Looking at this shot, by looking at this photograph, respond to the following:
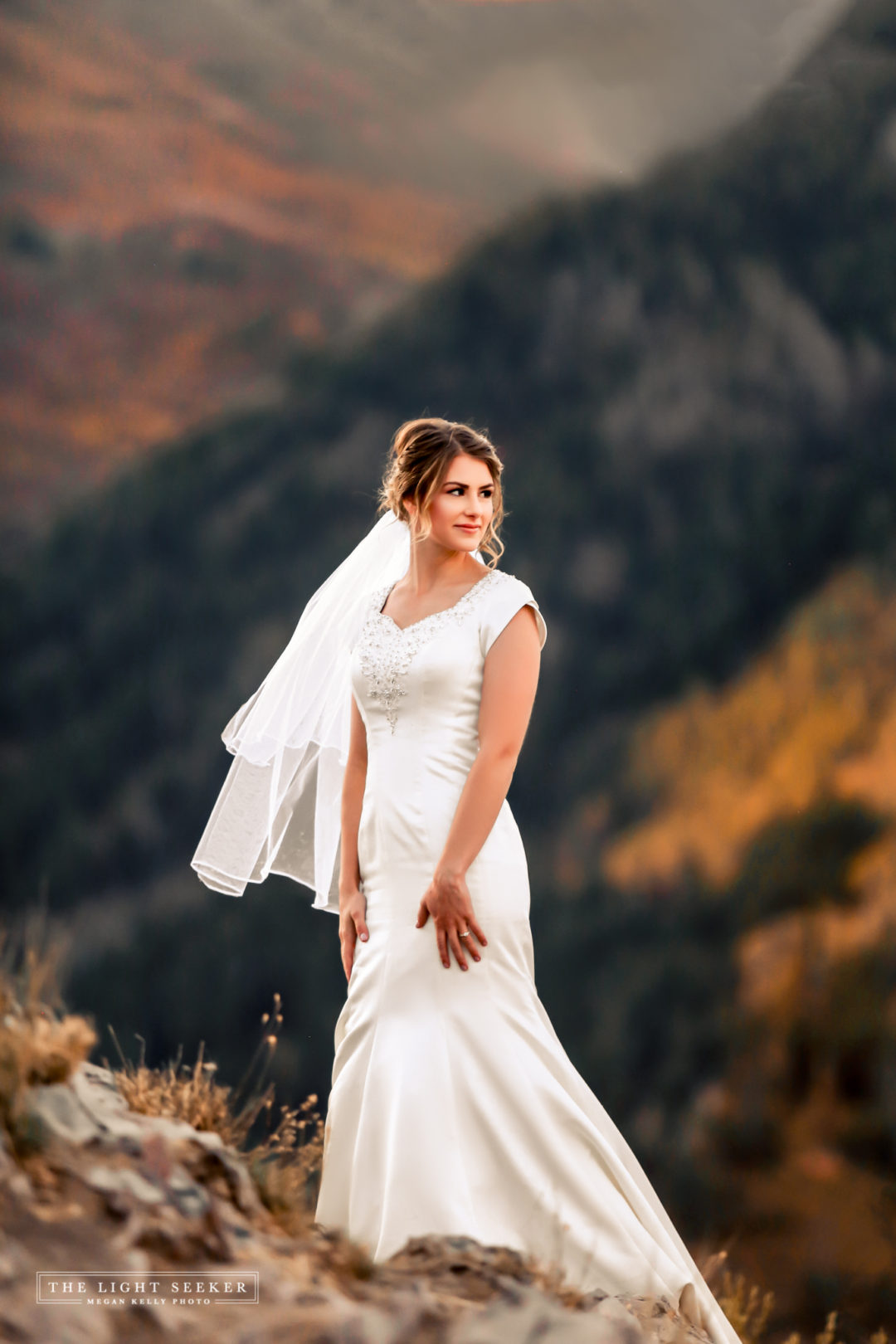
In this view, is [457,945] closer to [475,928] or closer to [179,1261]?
[475,928]

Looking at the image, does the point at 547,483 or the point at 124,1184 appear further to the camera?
the point at 547,483

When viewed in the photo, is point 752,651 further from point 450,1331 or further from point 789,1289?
point 450,1331

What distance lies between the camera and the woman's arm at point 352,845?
2.32 m

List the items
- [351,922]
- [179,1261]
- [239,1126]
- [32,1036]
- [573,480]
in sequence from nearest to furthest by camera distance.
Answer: [179,1261]
[32,1036]
[239,1126]
[351,922]
[573,480]

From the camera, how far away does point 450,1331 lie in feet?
4.30

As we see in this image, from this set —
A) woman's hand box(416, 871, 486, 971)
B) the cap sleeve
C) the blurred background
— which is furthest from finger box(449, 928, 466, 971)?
the blurred background

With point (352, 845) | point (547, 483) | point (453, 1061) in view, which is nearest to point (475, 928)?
point (453, 1061)

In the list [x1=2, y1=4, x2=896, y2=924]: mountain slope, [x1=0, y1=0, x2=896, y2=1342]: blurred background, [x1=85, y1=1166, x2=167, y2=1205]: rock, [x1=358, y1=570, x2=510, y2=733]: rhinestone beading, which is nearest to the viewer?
[x1=85, y1=1166, x2=167, y2=1205]: rock

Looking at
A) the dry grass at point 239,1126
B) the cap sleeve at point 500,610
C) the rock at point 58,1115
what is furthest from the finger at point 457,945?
the rock at point 58,1115

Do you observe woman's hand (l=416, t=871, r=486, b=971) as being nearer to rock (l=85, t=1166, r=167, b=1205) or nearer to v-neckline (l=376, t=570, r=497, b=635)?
v-neckline (l=376, t=570, r=497, b=635)

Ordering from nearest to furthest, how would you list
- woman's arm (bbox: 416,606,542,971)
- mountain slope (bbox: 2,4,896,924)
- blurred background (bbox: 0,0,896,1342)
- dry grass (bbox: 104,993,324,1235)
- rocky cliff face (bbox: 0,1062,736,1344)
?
1. rocky cliff face (bbox: 0,1062,736,1344)
2. dry grass (bbox: 104,993,324,1235)
3. woman's arm (bbox: 416,606,542,971)
4. blurred background (bbox: 0,0,896,1342)
5. mountain slope (bbox: 2,4,896,924)

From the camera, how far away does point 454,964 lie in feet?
7.09

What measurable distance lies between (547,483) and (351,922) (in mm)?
3536

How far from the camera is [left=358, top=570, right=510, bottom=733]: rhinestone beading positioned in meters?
2.24
